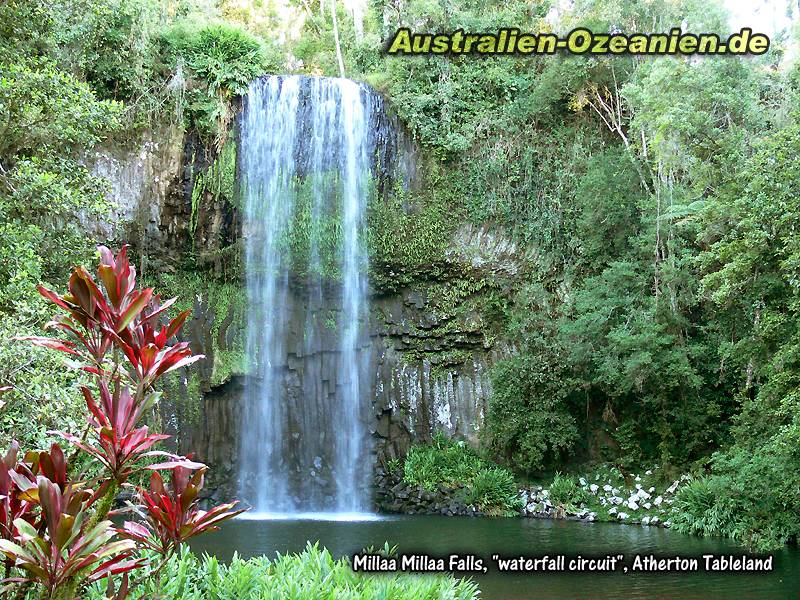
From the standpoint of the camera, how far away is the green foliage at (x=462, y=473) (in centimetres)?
1299

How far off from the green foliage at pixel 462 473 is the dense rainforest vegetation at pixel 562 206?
1.76 feet

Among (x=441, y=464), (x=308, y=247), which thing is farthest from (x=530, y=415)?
(x=308, y=247)

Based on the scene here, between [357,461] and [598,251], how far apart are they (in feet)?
22.7

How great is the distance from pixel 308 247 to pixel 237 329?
2.46 metres

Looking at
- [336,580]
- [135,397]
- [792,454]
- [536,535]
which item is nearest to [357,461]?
[536,535]

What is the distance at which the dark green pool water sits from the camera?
6.54 metres

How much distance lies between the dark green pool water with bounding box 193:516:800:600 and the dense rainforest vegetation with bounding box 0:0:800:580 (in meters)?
1.41

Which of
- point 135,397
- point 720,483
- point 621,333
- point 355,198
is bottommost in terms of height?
point 720,483

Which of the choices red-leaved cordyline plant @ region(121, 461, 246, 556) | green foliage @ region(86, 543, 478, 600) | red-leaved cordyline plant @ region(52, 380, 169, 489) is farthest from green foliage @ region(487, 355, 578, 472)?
red-leaved cordyline plant @ region(52, 380, 169, 489)

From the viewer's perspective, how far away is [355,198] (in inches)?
624

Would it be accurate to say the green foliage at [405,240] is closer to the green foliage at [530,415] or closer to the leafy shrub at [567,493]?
the green foliage at [530,415]

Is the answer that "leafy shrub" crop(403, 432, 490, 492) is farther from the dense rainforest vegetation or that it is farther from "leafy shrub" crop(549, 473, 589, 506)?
"leafy shrub" crop(549, 473, 589, 506)

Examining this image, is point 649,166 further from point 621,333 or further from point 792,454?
point 792,454

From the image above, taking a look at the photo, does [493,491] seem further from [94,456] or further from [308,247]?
[94,456]
